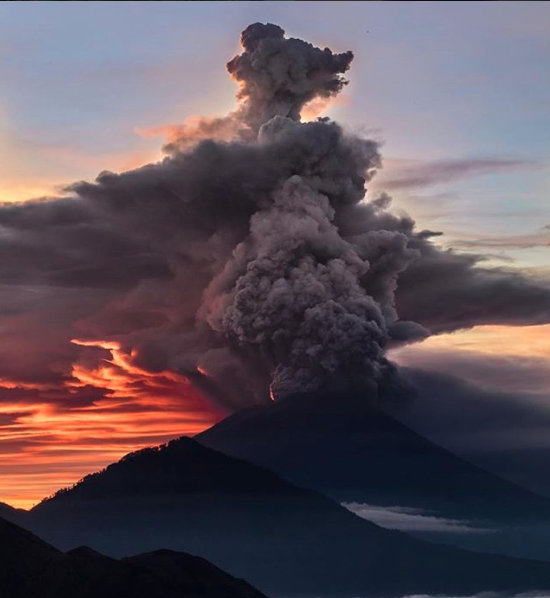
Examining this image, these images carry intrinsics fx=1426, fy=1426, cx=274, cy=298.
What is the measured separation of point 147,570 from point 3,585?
1838 cm

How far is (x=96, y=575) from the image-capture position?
178 meters

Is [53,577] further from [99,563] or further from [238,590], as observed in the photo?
[238,590]

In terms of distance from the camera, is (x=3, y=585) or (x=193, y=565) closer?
(x=3, y=585)

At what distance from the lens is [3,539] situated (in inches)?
7387

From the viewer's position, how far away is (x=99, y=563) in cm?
18225

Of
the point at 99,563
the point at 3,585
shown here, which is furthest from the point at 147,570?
the point at 3,585

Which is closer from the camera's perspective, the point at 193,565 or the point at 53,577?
the point at 53,577

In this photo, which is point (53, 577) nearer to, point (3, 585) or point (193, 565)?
point (3, 585)

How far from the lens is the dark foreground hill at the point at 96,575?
175375mm

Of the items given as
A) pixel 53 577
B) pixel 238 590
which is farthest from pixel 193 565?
pixel 53 577

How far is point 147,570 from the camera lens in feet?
602

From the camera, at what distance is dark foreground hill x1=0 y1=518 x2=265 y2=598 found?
6905 inches

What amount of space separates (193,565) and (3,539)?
84.0ft

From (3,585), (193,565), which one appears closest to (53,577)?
(3,585)
